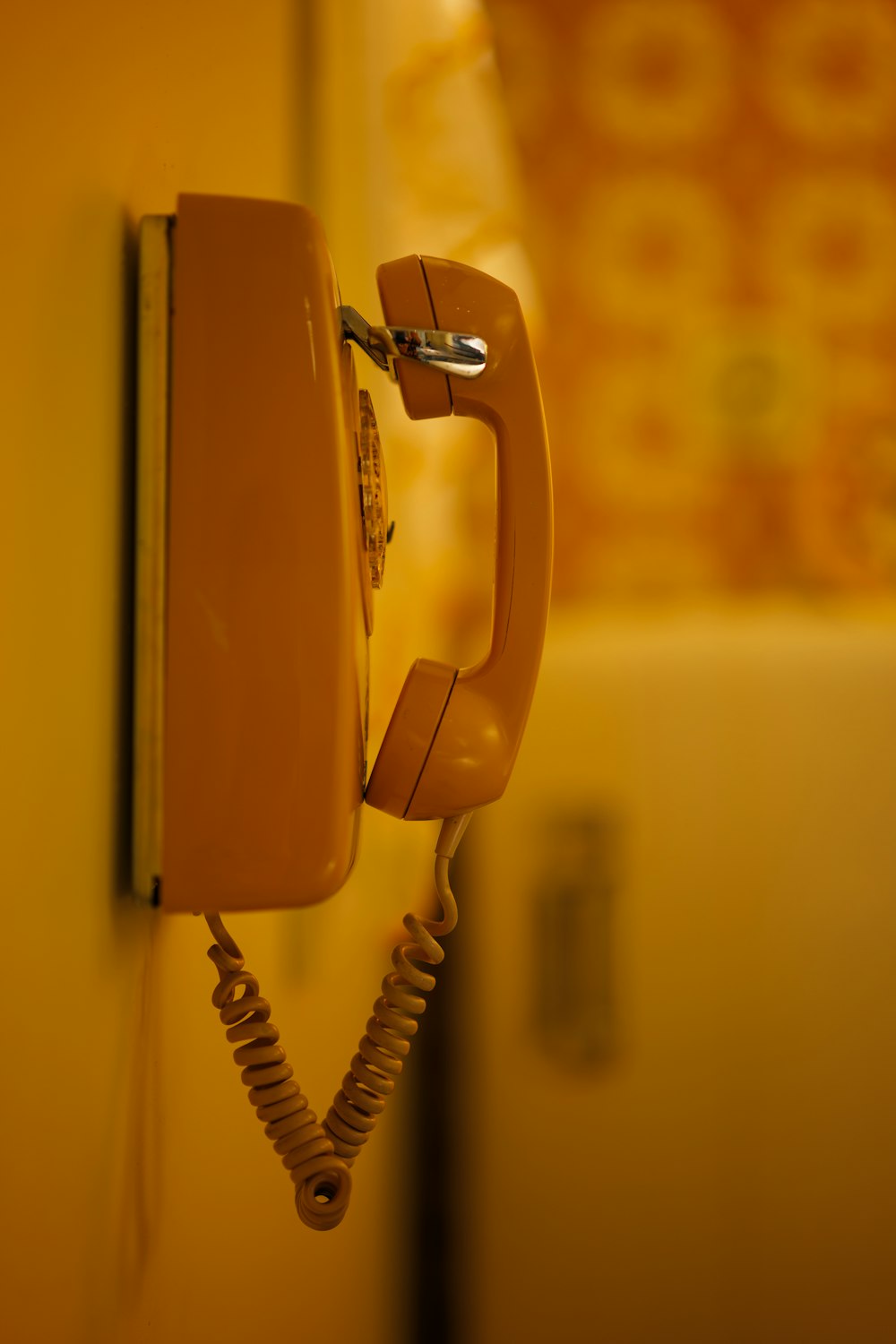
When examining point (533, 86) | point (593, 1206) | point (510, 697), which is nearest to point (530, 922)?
point (593, 1206)

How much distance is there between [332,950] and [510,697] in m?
0.37

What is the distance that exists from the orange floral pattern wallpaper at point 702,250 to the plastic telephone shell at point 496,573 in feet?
2.95

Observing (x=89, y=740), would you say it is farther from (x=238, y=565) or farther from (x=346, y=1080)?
(x=346, y=1080)

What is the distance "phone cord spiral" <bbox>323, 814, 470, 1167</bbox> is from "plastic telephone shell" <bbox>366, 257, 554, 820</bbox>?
1.2 inches

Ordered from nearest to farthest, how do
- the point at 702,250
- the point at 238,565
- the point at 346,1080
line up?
the point at 238,565 < the point at 346,1080 < the point at 702,250

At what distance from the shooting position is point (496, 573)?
49 centimetres

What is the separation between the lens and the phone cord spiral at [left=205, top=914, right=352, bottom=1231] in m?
0.39

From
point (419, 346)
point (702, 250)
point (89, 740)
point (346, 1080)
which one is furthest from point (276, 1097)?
point (702, 250)

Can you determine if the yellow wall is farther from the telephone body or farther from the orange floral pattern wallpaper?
the orange floral pattern wallpaper

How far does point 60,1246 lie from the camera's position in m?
0.32

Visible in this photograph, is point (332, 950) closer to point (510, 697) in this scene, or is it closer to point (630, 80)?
point (510, 697)

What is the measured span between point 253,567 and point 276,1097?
210 millimetres

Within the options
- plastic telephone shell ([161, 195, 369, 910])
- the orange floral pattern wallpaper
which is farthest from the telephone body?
the orange floral pattern wallpaper

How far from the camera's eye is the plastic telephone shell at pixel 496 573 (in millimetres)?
428
